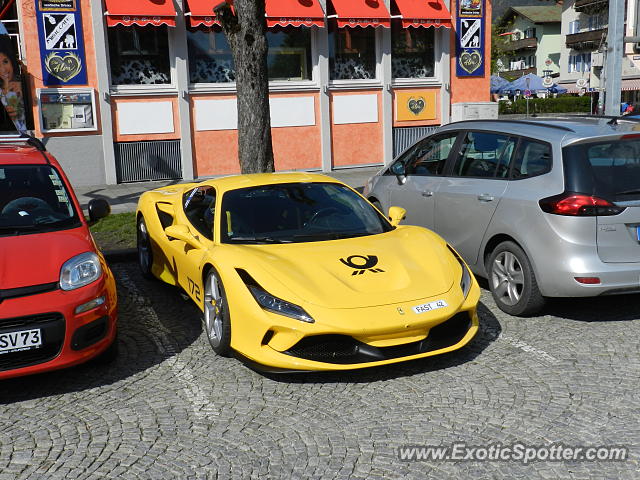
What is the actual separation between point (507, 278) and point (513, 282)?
86 millimetres

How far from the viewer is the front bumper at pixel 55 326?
4.29 meters

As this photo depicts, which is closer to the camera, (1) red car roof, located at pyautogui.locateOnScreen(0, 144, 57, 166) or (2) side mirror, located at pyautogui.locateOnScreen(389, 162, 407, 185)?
(1) red car roof, located at pyautogui.locateOnScreen(0, 144, 57, 166)

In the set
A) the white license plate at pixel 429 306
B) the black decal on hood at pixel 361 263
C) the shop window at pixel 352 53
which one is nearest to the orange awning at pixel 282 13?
the shop window at pixel 352 53

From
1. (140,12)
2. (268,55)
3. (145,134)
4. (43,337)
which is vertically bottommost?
(43,337)

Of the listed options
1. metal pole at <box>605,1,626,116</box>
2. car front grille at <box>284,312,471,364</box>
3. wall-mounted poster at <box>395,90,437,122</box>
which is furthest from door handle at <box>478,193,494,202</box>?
wall-mounted poster at <box>395,90,437,122</box>

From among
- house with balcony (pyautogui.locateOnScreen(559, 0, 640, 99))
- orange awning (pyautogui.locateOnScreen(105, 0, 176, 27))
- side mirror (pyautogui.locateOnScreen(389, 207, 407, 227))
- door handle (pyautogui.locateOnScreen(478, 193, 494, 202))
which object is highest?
house with balcony (pyautogui.locateOnScreen(559, 0, 640, 99))

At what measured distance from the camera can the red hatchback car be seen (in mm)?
4312

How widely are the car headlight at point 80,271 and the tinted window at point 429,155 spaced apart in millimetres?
3623

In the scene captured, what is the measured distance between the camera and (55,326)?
14.4 feet

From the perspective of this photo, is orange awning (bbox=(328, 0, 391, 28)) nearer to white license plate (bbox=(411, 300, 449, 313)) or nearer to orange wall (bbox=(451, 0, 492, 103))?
orange wall (bbox=(451, 0, 492, 103))

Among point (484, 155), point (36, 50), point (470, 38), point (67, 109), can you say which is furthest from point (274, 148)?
point (484, 155)

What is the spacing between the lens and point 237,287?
4711 millimetres

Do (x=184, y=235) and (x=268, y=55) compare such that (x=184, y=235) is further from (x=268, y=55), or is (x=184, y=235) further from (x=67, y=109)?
(x=268, y=55)

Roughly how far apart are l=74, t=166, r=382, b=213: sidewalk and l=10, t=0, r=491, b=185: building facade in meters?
0.23
